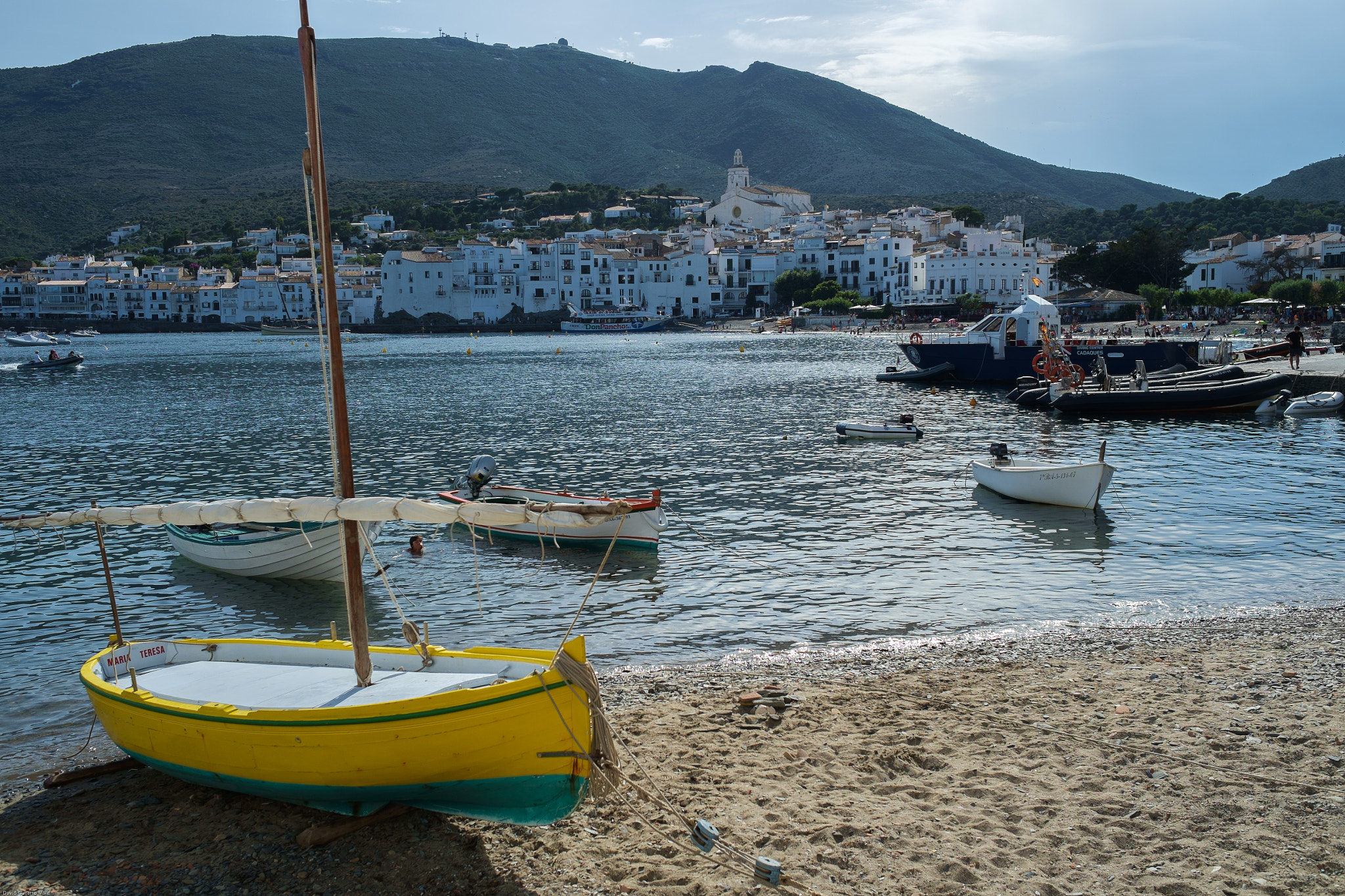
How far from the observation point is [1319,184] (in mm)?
191875

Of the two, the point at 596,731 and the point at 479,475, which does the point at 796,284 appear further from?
the point at 596,731

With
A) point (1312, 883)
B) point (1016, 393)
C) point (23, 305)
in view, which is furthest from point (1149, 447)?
point (23, 305)

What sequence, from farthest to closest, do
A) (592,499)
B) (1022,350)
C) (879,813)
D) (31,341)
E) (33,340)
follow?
(31,341) < (33,340) < (1022,350) < (592,499) < (879,813)

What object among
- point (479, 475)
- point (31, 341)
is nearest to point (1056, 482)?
point (479, 475)

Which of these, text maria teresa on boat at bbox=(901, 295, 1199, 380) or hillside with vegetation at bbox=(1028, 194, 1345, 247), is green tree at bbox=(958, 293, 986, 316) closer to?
hillside with vegetation at bbox=(1028, 194, 1345, 247)

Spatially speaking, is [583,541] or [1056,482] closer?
[583,541]

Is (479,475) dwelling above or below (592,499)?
above

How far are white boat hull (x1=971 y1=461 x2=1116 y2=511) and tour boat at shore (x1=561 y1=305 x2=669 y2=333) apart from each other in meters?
109

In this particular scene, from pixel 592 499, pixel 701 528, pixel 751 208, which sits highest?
pixel 751 208

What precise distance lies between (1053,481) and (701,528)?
7000mm

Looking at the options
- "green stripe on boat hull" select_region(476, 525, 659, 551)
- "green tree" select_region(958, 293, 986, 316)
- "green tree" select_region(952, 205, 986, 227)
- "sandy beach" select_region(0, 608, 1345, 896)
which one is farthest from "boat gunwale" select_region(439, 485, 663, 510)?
"green tree" select_region(952, 205, 986, 227)

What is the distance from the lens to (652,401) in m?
42.6

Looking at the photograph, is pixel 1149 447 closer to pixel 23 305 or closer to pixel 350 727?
pixel 350 727

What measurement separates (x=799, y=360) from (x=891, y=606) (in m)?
57.2
